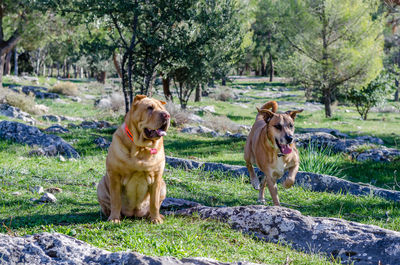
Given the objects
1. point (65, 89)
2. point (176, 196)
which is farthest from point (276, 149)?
point (65, 89)

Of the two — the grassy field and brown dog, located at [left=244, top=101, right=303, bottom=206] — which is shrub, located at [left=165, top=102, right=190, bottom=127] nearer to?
the grassy field

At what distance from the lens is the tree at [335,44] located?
26703mm

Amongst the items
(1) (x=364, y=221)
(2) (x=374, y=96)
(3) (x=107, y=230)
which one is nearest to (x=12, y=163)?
(3) (x=107, y=230)

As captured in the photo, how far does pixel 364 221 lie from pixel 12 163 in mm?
7467

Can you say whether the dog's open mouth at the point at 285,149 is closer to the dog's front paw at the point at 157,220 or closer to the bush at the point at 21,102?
the dog's front paw at the point at 157,220

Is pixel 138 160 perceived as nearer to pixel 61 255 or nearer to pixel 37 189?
pixel 61 255

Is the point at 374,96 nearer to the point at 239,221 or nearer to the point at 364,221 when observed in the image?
the point at 364,221

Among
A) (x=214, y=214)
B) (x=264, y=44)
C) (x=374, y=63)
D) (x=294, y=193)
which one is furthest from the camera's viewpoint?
(x=264, y=44)

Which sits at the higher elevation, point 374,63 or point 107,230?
point 374,63

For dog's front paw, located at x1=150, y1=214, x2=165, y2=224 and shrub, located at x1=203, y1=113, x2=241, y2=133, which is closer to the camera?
dog's front paw, located at x1=150, y1=214, x2=165, y2=224

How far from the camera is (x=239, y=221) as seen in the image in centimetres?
515

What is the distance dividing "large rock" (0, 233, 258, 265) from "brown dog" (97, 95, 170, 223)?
1722 mm

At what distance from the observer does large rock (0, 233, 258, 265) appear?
9.86 feet

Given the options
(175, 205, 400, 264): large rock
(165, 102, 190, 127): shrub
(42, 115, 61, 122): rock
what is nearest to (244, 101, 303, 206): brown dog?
(175, 205, 400, 264): large rock
